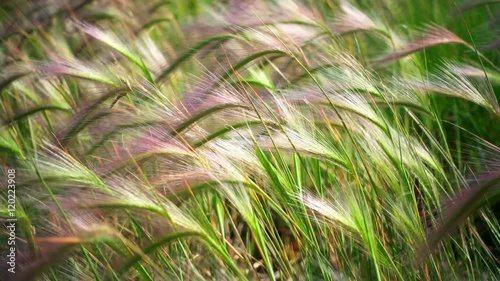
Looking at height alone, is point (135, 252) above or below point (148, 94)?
below

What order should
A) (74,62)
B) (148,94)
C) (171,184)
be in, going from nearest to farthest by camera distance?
1. (171,184)
2. (148,94)
3. (74,62)

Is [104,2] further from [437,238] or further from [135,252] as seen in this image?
[437,238]

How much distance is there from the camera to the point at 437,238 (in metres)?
1.22

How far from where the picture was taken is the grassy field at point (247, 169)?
4.51ft

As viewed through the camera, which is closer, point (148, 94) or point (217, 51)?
point (148, 94)

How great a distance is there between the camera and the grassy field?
1.38 metres

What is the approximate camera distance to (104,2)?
2.92 m

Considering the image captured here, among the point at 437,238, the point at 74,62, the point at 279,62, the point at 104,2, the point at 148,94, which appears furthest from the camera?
the point at 104,2

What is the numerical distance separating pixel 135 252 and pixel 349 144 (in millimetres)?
815

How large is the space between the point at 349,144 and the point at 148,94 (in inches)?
22.3

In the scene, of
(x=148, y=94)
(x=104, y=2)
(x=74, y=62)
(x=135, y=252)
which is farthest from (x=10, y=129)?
(x=104, y=2)

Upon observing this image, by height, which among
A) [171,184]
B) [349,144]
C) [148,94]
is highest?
[148,94]

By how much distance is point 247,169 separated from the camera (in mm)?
1653

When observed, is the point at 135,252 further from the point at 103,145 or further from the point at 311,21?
the point at 311,21
